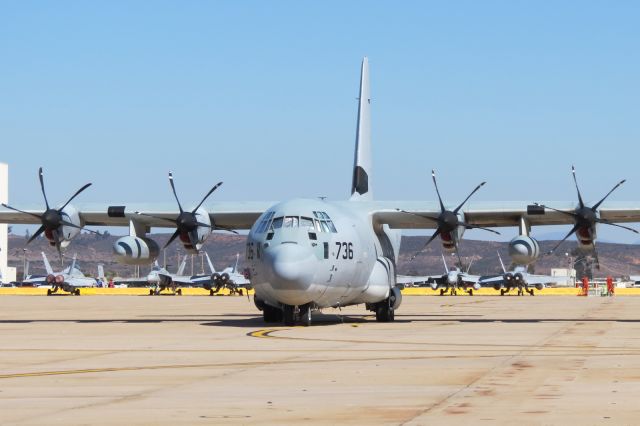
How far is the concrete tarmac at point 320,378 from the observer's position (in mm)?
11530

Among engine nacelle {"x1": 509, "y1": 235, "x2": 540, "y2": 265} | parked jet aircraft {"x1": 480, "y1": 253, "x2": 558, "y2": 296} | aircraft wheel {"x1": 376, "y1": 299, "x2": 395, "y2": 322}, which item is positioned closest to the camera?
engine nacelle {"x1": 509, "y1": 235, "x2": 540, "y2": 265}

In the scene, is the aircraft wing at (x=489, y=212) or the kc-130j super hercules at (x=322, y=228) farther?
the aircraft wing at (x=489, y=212)

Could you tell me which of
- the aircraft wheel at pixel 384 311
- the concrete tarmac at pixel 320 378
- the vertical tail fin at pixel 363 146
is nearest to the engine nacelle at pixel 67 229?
the vertical tail fin at pixel 363 146

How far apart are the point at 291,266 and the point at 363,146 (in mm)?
13263

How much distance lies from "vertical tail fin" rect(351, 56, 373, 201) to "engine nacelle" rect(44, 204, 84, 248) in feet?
35.2

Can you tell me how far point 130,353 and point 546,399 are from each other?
1040 centimetres

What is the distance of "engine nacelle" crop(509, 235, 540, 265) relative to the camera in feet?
121

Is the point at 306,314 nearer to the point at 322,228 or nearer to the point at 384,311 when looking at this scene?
the point at 322,228

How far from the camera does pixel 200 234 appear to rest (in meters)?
38.8

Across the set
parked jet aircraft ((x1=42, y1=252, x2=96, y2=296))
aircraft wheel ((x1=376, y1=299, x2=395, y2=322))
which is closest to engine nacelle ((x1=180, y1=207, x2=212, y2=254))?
aircraft wheel ((x1=376, y1=299, x2=395, y2=322))

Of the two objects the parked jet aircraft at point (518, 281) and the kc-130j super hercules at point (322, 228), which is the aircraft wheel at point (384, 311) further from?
the parked jet aircraft at point (518, 281)

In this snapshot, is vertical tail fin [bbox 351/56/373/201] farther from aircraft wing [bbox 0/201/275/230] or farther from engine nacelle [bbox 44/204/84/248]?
engine nacelle [bbox 44/204/84/248]

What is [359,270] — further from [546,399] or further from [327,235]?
[546,399]

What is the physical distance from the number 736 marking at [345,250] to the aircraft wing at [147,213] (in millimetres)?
7260
